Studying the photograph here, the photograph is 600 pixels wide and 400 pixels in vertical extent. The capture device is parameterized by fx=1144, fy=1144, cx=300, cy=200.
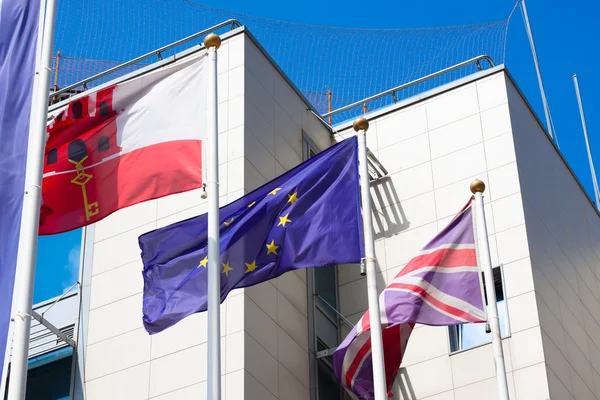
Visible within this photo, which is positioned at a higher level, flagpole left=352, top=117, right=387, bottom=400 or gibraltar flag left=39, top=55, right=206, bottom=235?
gibraltar flag left=39, top=55, right=206, bottom=235

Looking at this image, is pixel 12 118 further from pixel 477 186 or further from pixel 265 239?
pixel 477 186

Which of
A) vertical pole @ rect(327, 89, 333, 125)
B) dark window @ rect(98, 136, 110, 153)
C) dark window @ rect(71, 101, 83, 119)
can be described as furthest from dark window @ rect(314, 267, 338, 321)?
dark window @ rect(71, 101, 83, 119)

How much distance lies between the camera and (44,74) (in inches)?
617

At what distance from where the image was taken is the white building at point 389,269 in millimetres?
23672

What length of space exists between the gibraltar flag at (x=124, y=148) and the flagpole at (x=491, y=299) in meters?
4.66

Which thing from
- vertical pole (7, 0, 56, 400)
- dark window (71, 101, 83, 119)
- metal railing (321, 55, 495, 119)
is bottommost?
vertical pole (7, 0, 56, 400)

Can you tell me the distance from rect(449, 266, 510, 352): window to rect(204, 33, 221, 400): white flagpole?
33.2 feet

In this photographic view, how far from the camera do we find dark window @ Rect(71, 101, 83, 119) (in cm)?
1834

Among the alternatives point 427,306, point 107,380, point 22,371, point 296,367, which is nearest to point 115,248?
point 107,380

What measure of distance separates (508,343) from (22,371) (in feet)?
45.5

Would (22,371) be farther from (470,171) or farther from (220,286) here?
(470,171)

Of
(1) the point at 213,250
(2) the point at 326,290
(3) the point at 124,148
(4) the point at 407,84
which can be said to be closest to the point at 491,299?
(1) the point at 213,250

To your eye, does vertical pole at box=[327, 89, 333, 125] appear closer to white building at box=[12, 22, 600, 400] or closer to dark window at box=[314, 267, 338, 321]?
white building at box=[12, 22, 600, 400]

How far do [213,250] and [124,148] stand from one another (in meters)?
2.85
